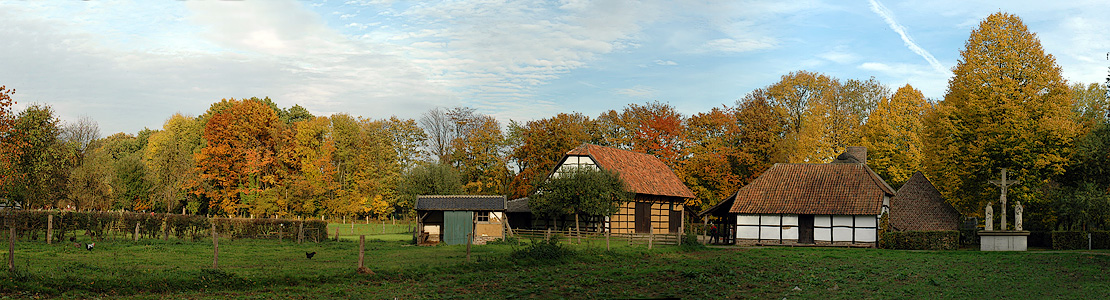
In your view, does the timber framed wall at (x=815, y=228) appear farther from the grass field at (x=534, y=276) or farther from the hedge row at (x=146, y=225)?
the hedge row at (x=146, y=225)

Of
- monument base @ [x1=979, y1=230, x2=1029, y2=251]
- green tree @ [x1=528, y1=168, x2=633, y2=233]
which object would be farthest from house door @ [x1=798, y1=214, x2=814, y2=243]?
green tree @ [x1=528, y1=168, x2=633, y2=233]

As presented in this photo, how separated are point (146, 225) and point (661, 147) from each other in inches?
1473

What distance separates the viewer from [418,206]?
41469mm

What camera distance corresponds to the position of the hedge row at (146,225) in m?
34.2

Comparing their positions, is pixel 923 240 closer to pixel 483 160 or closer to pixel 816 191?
pixel 816 191

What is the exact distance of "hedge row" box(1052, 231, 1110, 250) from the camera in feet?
125

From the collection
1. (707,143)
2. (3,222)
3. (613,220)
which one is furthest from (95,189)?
(707,143)

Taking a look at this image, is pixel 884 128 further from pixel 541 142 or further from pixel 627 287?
pixel 627 287

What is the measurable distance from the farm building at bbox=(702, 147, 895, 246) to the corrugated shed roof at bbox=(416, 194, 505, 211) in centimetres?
1238

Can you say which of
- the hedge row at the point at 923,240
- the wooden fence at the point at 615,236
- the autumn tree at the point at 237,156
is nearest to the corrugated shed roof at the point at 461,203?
the wooden fence at the point at 615,236

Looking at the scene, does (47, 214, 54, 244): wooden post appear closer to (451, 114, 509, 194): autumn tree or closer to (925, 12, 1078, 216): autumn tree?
(451, 114, 509, 194): autumn tree

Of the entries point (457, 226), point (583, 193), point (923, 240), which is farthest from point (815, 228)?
point (457, 226)

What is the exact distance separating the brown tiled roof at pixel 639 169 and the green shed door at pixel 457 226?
1048 centimetres

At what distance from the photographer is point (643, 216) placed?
1992 inches
